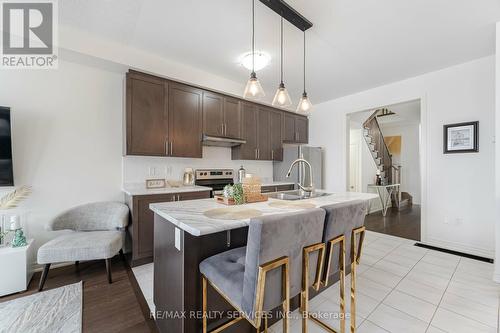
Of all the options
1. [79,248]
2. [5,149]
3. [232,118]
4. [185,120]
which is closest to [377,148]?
[232,118]

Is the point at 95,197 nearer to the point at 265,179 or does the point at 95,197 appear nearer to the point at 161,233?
the point at 161,233

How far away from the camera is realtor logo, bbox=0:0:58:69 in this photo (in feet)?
6.44

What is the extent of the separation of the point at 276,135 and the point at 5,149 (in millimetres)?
3805

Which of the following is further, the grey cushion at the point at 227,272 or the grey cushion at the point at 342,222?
the grey cushion at the point at 342,222

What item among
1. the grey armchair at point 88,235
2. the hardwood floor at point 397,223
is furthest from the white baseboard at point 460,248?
the grey armchair at point 88,235

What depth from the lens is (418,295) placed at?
196cm

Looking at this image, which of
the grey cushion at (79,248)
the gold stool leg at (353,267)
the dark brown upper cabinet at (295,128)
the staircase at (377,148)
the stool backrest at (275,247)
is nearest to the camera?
the stool backrest at (275,247)

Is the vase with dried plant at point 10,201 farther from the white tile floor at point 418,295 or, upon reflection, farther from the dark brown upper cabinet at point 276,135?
the dark brown upper cabinet at point 276,135

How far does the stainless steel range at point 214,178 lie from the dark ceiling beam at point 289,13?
Result: 246 cm

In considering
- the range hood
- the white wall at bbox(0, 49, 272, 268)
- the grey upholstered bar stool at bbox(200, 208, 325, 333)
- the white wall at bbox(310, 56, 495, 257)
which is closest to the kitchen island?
the grey upholstered bar stool at bbox(200, 208, 325, 333)

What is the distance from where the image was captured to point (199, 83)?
3195 millimetres

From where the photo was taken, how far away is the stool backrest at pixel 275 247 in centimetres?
93

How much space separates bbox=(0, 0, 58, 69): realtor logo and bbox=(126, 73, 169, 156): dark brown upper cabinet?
79 centimetres

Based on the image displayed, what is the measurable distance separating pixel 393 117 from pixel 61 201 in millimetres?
7678
